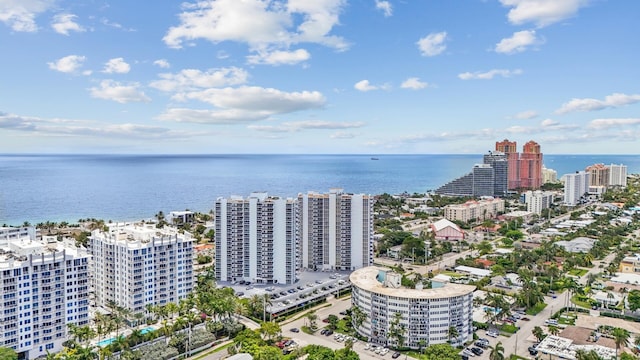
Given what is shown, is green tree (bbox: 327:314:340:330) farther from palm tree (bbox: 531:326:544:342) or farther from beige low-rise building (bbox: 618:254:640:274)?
beige low-rise building (bbox: 618:254:640:274)

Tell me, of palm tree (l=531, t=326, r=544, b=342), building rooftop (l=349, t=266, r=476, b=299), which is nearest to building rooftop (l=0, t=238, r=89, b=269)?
building rooftop (l=349, t=266, r=476, b=299)

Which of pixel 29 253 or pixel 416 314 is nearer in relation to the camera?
pixel 29 253

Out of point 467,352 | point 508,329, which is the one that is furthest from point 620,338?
point 467,352

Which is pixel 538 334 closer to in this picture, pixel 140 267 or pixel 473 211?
pixel 140 267

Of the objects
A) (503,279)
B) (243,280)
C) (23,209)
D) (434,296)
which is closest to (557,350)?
(434,296)

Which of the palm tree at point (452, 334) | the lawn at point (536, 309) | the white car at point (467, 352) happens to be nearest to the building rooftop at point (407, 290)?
the palm tree at point (452, 334)

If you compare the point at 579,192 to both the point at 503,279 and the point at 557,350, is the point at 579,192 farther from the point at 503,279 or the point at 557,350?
the point at 557,350

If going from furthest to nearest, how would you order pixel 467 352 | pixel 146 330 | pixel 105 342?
1. pixel 146 330
2. pixel 467 352
3. pixel 105 342
